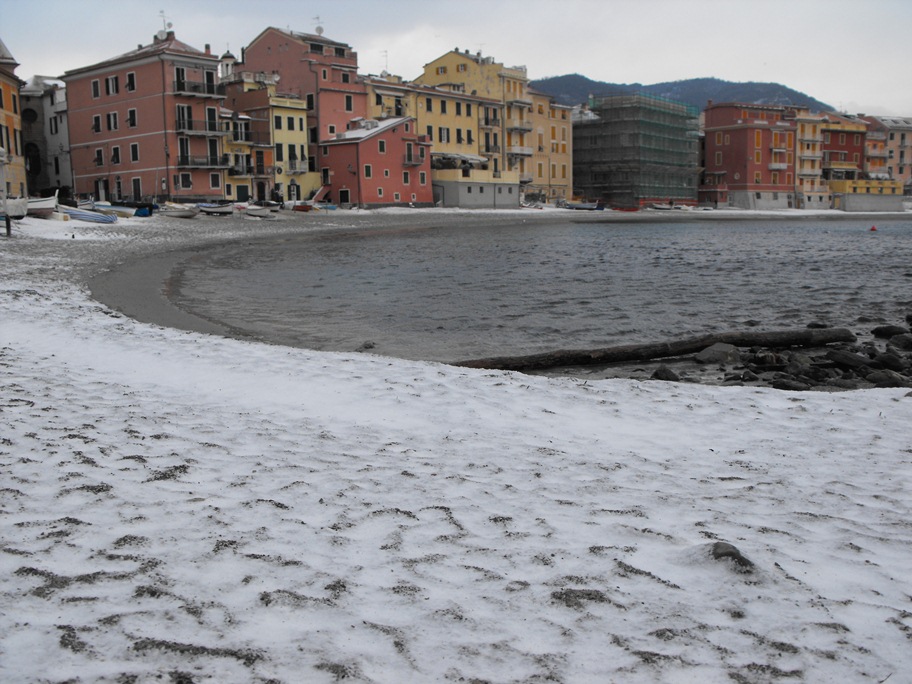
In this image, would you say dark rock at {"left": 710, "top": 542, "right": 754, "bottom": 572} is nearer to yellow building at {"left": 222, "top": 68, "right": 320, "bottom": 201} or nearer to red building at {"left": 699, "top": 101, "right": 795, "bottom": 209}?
yellow building at {"left": 222, "top": 68, "right": 320, "bottom": 201}

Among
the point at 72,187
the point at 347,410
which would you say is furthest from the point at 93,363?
the point at 72,187

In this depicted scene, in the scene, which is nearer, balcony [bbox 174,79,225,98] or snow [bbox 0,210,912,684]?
snow [bbox 0,210,912,684]

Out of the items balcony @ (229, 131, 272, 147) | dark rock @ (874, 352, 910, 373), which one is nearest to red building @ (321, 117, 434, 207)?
balcony @ (229, 131, 272, 147)

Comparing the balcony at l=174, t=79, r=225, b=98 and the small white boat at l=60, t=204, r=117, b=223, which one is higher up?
the balcony at l=174, t=79, r=225, b=98

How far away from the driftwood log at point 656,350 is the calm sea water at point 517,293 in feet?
5.20

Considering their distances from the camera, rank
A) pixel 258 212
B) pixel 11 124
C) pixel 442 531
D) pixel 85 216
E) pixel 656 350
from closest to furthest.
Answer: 1. pixel 442 531
2. pixel 656 350
3. pixel 85 216
4. pixel 11 124
5. pixel 258 212

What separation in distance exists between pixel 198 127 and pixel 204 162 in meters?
2.66

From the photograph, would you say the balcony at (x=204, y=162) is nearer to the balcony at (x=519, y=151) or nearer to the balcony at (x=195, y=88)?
the balcony at (x=195, y=88)

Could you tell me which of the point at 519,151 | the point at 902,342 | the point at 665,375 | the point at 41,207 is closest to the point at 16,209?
the point at 41,207

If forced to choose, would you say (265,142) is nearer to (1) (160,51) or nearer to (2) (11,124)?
(1) (160,51)

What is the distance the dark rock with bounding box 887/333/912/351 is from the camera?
13914 mm

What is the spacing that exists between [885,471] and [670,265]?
26.8 m

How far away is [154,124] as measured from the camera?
63.1 m

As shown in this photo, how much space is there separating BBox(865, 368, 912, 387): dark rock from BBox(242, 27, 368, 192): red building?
68.1 m
